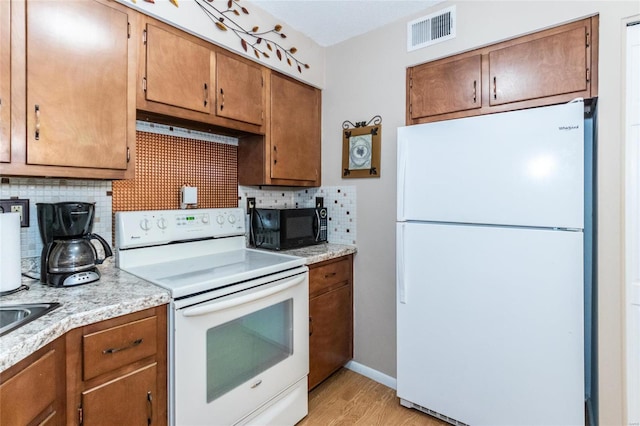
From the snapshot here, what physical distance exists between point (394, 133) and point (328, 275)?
107 centimetres

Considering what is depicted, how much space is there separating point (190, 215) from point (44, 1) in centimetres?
111

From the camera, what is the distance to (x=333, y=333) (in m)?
2.23

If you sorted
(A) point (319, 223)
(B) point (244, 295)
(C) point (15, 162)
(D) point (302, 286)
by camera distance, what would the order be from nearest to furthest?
(C) point (15, 162) → (B) point (244, 295) → (D) point (302, 286) → (A) point (319, 223)

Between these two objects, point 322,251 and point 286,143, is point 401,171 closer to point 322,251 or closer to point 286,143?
point 322,251

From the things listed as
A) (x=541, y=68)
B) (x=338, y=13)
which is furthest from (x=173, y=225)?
(x=541, y=68)

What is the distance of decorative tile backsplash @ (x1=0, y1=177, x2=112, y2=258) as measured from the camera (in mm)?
1403

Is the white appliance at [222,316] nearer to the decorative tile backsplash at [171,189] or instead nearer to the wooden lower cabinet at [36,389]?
the decorative tile backsplash at [171,189]

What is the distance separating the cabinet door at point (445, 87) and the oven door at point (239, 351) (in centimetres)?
132

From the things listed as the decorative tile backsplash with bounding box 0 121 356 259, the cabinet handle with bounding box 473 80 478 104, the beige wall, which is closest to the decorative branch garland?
the beige wall

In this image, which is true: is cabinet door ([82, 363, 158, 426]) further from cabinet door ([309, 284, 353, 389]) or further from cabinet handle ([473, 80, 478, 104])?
cabinet handle ([473, 80, 478, 104])

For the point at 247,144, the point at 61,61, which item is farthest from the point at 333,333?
the point at 61,61

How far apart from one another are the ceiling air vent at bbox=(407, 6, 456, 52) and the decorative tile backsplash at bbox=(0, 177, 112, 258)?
2.01m

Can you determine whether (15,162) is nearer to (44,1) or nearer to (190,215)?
(44,1)

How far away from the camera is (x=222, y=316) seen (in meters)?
1.42
